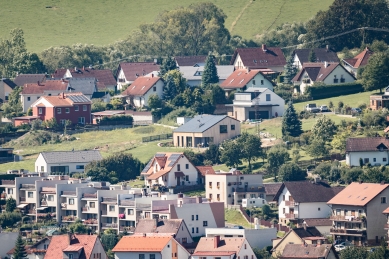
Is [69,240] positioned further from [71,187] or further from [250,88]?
[250,88]

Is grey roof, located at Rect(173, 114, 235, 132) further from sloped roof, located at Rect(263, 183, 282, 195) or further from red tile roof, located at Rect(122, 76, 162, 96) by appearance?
red tile roof, located at Rect(122, 76, 162, 96)

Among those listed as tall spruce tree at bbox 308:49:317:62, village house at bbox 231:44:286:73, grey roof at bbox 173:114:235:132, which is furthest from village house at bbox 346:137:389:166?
village house at bbox 231:44:286:73

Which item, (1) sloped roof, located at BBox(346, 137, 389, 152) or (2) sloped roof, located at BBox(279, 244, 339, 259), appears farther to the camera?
(1) sloped roof, located at BBox(346, 137, 389, 152)

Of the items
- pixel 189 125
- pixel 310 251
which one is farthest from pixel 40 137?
pixel 310 251

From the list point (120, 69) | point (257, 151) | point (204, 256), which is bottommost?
point (204, 256)

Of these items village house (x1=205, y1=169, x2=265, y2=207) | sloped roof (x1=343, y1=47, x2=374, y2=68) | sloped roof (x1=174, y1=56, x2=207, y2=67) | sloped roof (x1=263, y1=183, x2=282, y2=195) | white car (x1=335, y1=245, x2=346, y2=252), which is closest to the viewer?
white car (x1=335, y1=245, x2=346, y2=252)

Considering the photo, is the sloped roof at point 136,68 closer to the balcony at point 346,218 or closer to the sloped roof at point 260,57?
the sloped roof at point 260,57
